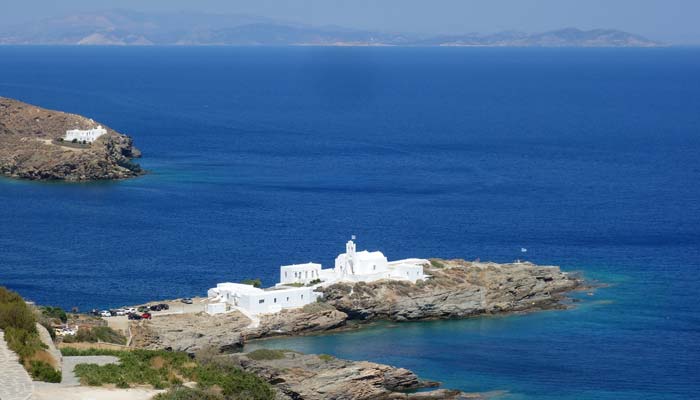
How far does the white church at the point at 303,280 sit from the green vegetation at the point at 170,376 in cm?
3011

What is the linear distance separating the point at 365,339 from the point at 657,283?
2133 centimetres

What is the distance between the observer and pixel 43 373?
110 ft

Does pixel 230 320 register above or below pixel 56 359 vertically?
A: below

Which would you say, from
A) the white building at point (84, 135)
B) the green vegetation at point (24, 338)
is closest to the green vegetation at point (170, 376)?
the green vegetation at point (24, 338)

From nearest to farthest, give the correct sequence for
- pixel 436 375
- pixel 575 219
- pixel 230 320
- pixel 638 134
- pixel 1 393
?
pixel 1 393 < pixel 436 375 < pixel 230 320 < pixel 575 219 < pixel 638 134

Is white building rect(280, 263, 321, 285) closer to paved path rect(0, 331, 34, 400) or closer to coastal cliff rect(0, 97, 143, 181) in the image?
paved path rect(0, 331, 34, 400)

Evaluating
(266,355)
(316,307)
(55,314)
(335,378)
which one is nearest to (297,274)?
(316,307)

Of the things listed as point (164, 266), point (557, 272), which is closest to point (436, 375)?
point (557, 272)

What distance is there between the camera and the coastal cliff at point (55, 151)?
12344cm

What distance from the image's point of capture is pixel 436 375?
60.7m

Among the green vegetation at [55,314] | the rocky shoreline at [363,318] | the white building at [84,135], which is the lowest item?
the rocky shoreline at [363,318]

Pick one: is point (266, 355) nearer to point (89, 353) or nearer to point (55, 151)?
point (89, 353)

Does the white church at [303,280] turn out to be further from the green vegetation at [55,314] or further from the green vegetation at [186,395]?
the green vegetation at [186,395]

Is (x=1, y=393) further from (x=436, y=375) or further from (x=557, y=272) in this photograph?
(x=557, y=272)
